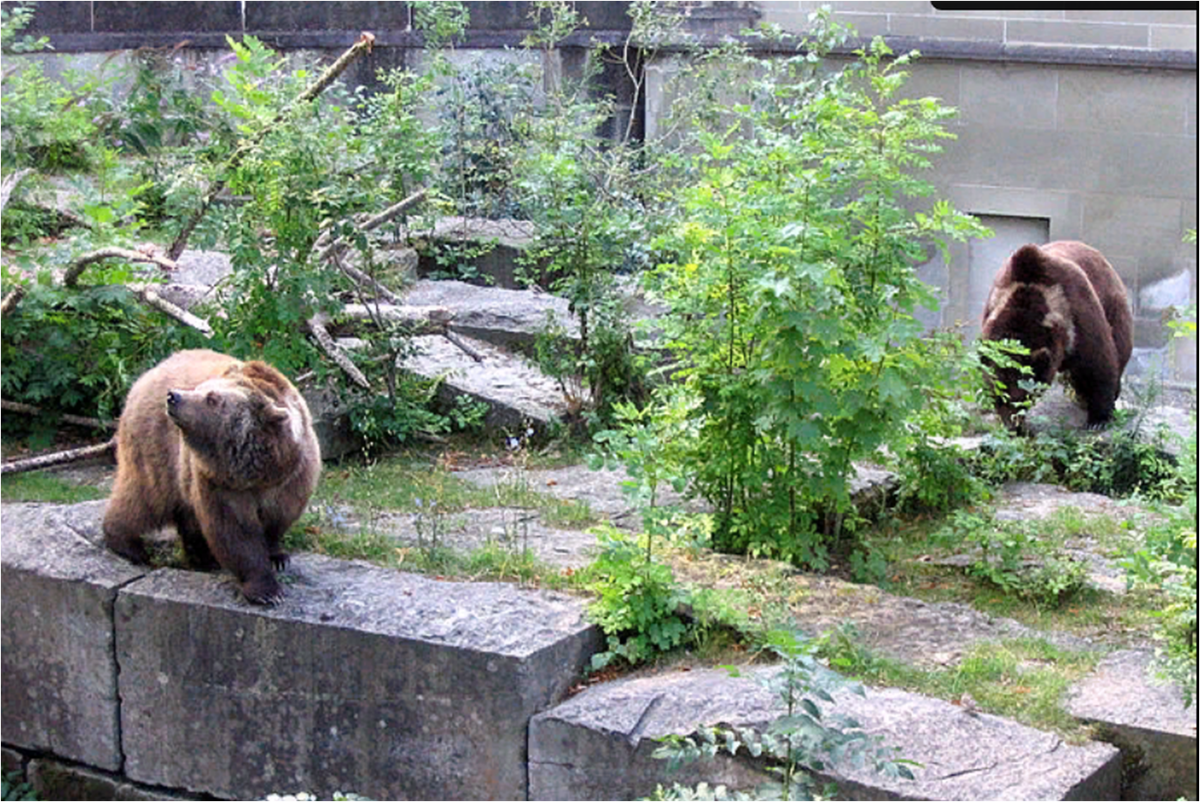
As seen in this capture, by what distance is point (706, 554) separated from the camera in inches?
237

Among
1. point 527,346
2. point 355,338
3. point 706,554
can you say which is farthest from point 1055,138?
point 706,554

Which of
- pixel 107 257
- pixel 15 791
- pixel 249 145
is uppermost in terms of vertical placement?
pixel 249 145

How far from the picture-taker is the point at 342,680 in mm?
5328

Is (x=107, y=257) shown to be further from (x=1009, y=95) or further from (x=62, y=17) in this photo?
(x=1009, y=95)

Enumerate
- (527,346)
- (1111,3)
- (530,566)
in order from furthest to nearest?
(527,346) → (530,566) → (1111,3)

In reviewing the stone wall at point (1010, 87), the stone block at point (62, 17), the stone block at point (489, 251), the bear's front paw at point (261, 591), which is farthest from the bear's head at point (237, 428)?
the stone block at point (62, 17)

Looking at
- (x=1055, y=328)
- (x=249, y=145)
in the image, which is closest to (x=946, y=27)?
(x=1055, y=328)

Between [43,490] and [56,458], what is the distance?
0.22m

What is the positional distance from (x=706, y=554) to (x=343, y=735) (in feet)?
5.47

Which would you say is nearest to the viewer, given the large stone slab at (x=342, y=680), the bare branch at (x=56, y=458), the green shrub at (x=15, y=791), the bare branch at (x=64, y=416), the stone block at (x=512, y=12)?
the large stone slab at (x=342, y=680)

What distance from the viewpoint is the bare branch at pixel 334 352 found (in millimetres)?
7941

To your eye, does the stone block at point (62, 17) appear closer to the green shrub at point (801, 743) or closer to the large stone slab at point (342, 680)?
the large stone slab at point (342, 680)

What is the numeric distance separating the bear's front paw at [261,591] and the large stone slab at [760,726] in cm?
116

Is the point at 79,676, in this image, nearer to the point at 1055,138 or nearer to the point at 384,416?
the point at 384,416
